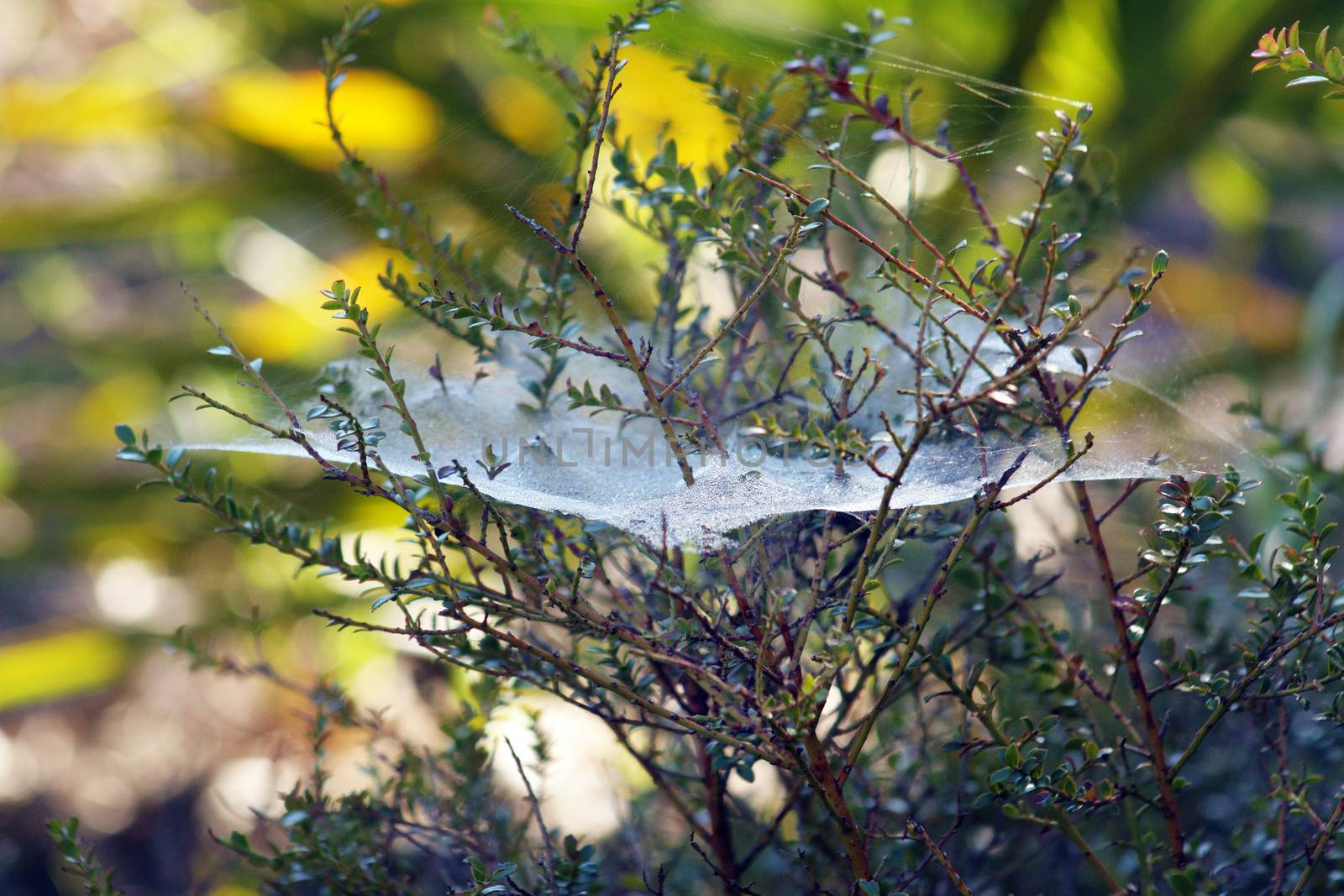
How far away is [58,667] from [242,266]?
0.89m

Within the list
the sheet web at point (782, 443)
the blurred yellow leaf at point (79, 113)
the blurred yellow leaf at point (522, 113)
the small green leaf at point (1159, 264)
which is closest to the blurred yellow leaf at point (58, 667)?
the blurred yellow leaf at point (79, 113)

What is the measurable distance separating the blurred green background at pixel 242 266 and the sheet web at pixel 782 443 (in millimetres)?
722

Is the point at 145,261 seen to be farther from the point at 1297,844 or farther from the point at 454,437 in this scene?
the point at 1297,844

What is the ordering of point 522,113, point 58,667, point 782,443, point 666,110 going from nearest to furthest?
point 782,443, point 666,110, point 522,113, point 58,667

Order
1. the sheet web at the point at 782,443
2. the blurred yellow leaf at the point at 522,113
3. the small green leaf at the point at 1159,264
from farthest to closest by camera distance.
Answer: the blurred yellow leaf at the point at 522,113
the sheet web at the point at 782,443
the small green leaf at the point at 1159,264

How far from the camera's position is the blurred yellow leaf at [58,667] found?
5.90 feet

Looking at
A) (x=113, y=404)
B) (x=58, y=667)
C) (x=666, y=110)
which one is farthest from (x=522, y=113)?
(x=58, y=667)

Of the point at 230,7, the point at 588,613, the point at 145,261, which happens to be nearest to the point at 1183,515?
the point at 588,613

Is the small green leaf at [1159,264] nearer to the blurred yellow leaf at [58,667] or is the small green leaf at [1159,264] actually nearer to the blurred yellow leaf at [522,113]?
the blurred yellow leaf at [522,113]

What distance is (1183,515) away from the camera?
19.7 inches

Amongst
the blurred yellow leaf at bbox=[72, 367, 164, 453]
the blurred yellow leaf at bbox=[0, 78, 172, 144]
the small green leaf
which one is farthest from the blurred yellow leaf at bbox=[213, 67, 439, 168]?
the small green leaf

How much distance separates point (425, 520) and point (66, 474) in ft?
6.01

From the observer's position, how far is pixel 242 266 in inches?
87.2

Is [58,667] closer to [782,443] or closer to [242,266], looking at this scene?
[242,266]
